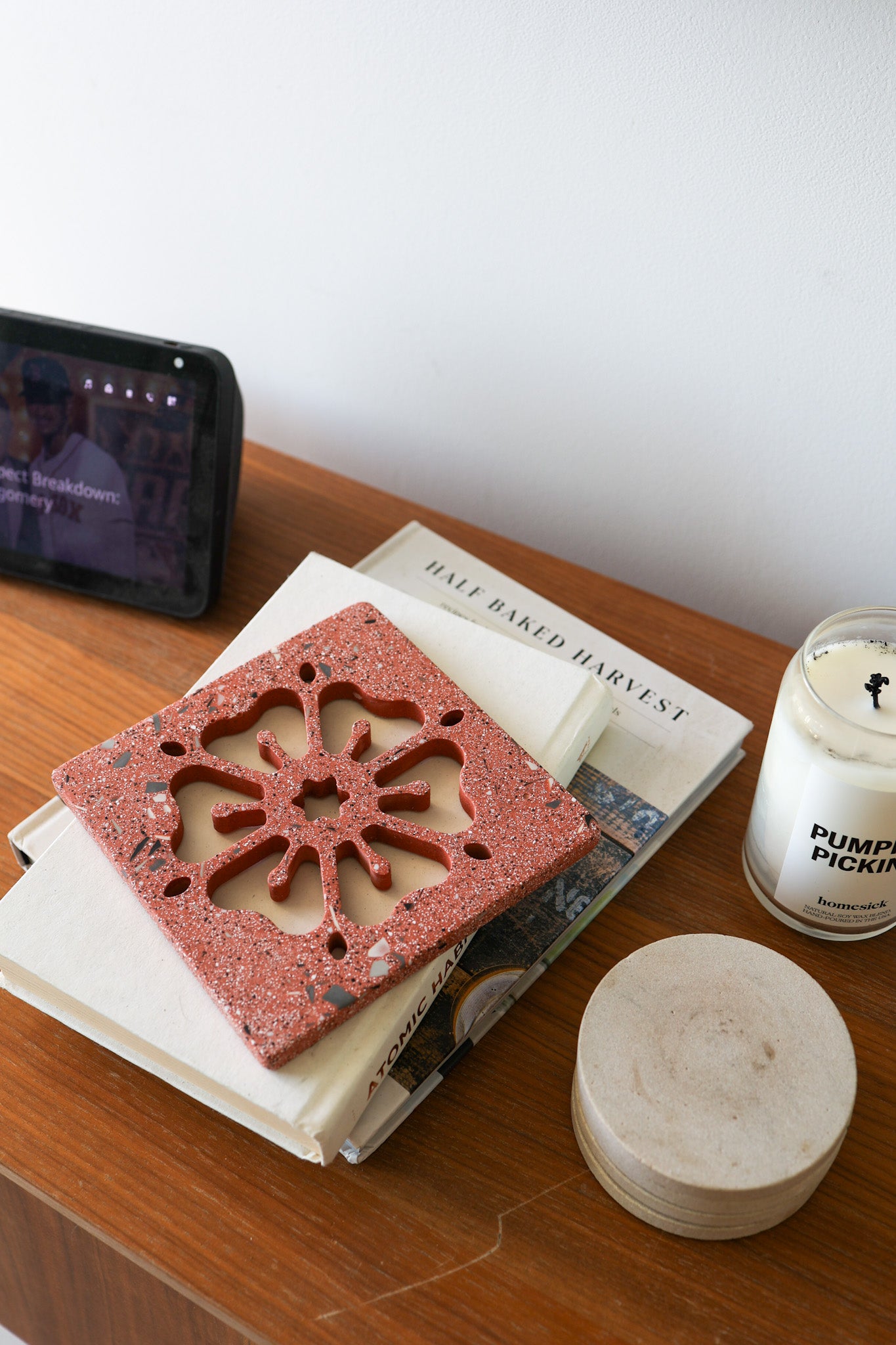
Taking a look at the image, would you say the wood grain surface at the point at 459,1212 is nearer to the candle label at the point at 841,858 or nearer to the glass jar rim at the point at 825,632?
the candle label at the point at 841,858

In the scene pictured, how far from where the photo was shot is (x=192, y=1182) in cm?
40

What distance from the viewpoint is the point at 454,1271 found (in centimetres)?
39

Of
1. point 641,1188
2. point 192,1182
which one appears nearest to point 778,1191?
point 641,1188

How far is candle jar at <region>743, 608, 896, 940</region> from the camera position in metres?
0.41

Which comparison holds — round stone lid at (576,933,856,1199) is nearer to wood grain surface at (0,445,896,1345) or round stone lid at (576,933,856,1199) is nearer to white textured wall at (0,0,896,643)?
wood grain surface at (0,445,896,1345)

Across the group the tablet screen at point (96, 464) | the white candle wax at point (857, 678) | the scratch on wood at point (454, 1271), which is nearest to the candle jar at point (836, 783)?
the white candle wax at point (857, 678)

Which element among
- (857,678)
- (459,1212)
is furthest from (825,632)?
(459,1212)

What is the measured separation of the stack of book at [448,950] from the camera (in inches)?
15.1

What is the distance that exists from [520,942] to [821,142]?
0.37 meters

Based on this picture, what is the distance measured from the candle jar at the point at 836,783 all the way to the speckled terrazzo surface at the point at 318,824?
8 centimetres

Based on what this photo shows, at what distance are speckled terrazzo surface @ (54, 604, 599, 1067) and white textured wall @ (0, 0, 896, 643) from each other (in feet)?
0.69

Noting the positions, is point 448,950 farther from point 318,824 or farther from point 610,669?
point 610,669

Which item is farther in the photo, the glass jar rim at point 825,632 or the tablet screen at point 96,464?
the tablet screen at point 96,464

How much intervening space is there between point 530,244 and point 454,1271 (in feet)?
1.55
